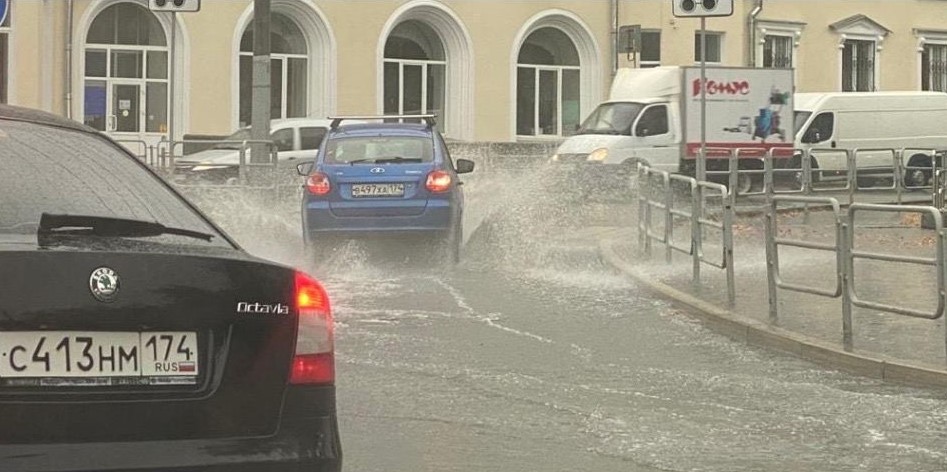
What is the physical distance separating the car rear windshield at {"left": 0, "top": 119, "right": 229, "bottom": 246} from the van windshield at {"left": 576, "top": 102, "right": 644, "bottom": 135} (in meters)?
21.7

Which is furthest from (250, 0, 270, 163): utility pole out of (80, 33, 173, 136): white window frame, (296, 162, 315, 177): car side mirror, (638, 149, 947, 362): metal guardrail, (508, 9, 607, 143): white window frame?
(508, 9, 607, 143): white window frame

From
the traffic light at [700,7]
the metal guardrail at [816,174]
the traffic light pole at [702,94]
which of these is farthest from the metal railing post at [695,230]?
the metal guardrail at [816,174]

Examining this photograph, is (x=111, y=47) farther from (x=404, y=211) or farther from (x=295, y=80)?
(x=404, y=211)

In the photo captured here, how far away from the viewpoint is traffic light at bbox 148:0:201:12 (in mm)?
18031

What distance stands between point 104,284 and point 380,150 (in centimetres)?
1168

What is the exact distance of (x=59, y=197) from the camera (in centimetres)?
397

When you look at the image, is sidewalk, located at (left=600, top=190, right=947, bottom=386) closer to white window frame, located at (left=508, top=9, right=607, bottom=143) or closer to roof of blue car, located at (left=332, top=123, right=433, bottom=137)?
roof of blue car, located at (left=332, top=123, right=433, bottom=137)

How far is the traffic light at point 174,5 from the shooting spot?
1803 centimetres

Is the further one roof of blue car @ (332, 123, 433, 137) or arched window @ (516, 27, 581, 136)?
arched window @ (516, 27, 581, 136)

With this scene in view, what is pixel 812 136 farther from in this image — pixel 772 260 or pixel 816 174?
pixel 772 260

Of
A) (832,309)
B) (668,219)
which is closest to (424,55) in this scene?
(668,219)

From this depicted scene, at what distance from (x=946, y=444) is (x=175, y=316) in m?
4.58

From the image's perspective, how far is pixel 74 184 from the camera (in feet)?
13.5

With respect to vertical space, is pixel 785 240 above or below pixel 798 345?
above
